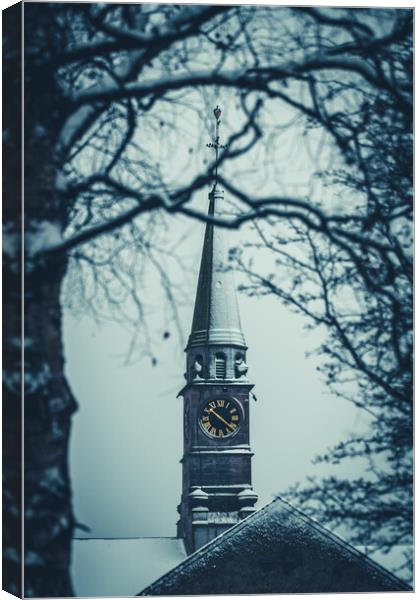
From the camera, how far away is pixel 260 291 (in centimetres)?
1253

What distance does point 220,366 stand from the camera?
54.4ft

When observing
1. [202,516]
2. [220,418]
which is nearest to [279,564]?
[202,516]

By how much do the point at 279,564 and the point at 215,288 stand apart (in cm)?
243

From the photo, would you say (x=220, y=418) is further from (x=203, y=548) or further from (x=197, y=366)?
(x=197, y=366)

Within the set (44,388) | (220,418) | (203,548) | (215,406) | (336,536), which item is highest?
(44,388)

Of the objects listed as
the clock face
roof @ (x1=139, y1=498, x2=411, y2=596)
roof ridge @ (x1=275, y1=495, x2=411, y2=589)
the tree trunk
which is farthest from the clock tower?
the tree trunk

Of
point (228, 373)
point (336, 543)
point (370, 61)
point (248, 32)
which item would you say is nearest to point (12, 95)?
point (248, 32)

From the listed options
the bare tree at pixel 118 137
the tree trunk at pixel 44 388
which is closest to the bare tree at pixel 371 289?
the bare tree at pixel 118 137

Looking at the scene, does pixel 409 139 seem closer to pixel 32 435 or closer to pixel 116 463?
pixel 116 463

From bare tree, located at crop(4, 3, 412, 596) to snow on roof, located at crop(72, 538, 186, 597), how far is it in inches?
82.8

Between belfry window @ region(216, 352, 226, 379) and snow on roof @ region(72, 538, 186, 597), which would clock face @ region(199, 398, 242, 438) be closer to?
belfry window @ region(216, 352, 226, 379)

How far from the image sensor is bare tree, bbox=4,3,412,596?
923 centimetres

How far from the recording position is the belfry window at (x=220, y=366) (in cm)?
1634

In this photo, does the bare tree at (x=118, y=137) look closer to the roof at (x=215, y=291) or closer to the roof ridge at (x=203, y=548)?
the roof at (x=215, y=291)
